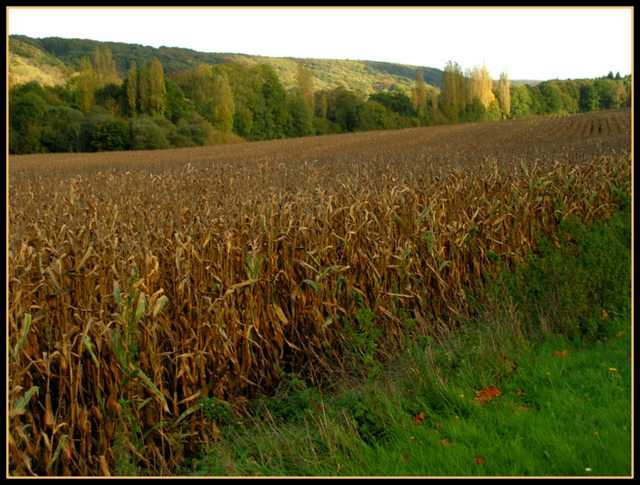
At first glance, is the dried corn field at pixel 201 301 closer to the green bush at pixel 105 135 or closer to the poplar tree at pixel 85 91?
the green bush at pixel 105 135

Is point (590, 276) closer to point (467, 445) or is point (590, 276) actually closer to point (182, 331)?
point (467, 445)

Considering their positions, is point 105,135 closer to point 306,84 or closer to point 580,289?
point 306,84

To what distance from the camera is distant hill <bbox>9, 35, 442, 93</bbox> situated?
284 ft

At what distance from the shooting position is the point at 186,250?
4.39 meters

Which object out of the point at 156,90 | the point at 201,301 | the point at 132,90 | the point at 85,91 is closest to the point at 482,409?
the point at 201,301

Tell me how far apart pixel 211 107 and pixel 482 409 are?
60526mm

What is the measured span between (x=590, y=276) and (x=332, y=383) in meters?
2.63

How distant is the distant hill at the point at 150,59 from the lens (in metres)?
86.4

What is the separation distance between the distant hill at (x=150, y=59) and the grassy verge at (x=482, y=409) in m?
Answer: 72.3

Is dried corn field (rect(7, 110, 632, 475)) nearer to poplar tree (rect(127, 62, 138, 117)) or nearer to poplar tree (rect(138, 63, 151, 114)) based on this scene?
poplar tree (rect(138, 63, 151, 114))

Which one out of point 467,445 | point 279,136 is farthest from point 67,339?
point 279,136

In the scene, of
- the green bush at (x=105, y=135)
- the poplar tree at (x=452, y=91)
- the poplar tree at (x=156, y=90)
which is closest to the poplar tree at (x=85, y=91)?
the poplar tree at (x=156, y=90)

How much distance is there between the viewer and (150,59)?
127375mm

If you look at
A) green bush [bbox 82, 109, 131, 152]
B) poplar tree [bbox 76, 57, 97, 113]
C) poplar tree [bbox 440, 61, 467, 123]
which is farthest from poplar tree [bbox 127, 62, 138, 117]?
poplar tree [bbox 440, 61, 467, 123]
